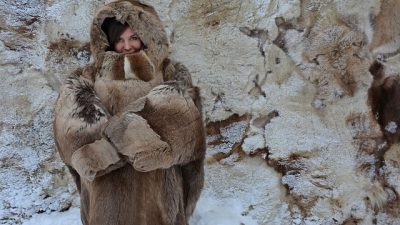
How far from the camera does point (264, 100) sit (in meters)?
2.43

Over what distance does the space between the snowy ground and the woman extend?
1.81ft

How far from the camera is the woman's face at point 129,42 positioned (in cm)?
176

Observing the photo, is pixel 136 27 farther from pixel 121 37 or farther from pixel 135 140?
pixel 135 140

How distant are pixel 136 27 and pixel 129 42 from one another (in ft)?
0.20

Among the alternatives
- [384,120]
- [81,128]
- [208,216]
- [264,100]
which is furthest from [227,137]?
[81,128]

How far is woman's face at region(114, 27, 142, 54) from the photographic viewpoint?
1.76 m

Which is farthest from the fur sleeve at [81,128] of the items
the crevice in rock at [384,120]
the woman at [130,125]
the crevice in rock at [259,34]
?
the crevice in rock at [384,120]

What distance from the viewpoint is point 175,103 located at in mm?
1684

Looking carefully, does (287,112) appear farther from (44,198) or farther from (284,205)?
(44,198)

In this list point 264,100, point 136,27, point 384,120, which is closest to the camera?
point 136,27

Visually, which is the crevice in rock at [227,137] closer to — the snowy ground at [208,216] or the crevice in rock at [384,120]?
the snowy ground at [208,216]

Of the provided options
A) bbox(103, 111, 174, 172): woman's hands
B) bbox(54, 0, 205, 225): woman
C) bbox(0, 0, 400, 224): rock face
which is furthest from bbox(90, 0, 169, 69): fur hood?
bbox(0, 0, 400, 224): rock face

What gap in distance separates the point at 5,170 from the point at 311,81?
5.04 ft

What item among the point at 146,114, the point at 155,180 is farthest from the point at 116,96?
the point at 155,180
